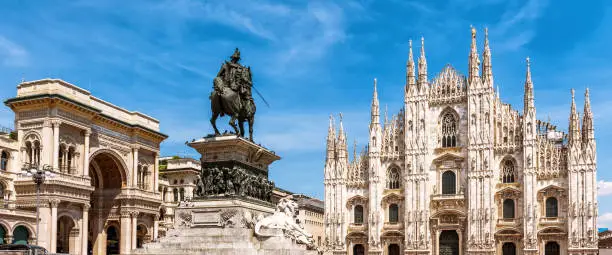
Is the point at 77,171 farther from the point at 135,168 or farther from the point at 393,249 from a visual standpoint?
the point at 393,249

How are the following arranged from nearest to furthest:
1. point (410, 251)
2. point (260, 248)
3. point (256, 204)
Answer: point (260, 248) < point (256, 204) < point (410, 251)

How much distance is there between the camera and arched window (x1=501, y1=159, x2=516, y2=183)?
60844 mm

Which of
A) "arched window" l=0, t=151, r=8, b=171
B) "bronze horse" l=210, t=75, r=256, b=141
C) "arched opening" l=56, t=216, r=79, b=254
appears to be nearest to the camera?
"bronze horse" l=210, t=75, r=256, b=141

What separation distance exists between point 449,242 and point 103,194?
3077 cm

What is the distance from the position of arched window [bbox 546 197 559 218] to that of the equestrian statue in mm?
45940

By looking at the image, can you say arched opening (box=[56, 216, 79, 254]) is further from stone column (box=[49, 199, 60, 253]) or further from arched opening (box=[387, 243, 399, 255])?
arched opening (box=[387, 243, 399, 255])

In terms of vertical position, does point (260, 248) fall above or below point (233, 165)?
below

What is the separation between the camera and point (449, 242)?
62500 mm

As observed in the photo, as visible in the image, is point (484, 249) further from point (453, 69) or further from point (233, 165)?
point (233, 165)

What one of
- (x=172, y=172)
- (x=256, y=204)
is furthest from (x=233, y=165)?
(x=172, y=172)

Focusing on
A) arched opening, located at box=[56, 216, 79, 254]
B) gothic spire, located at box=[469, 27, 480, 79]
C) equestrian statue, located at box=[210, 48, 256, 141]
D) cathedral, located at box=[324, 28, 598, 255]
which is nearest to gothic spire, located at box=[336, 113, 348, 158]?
cathedral, located at box=[324, 28, 598, 255]

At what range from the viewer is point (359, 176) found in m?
66.2

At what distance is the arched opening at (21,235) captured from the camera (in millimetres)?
41228

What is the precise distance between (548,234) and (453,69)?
1708cm
